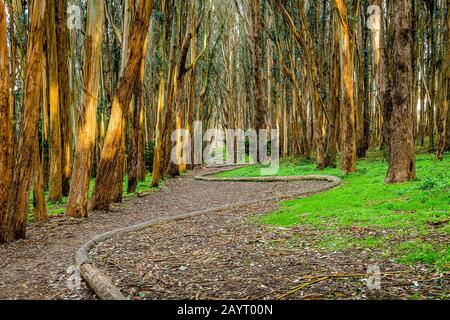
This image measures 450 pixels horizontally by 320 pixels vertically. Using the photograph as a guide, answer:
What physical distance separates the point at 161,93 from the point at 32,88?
10.4 meters

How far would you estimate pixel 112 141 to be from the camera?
32.1ft

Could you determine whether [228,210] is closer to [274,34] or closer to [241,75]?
[274,34]

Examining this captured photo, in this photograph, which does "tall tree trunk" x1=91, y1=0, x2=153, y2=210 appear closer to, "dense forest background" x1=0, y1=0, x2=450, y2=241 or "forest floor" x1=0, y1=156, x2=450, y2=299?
"dense forest background" x1=0, y1=0, x2=450, y2=241

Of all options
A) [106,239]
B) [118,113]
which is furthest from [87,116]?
[106,239]

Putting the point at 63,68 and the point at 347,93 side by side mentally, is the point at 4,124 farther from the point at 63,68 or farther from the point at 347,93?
the point at 347,93

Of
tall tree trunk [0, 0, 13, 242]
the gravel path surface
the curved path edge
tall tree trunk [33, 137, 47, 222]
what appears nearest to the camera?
the gravel path surface

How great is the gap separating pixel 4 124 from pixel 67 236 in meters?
2.25

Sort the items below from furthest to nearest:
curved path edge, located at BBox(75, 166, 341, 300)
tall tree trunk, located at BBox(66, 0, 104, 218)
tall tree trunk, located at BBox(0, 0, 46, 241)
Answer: tall tree trunk, located at BBox(66, 0, 104, 218) → tall tree trunk, located at BBox(0, 0, 46, 241) → curved path edge, located at BBox(75, 166, 341, 300)

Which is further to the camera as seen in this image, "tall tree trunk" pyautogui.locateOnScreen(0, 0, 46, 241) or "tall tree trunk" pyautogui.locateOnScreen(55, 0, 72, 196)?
"tall tree trunk" pyautogui.locateOnScreen(55, 0, 72, 196)

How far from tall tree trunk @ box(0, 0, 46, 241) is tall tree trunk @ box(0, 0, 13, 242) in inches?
4.6

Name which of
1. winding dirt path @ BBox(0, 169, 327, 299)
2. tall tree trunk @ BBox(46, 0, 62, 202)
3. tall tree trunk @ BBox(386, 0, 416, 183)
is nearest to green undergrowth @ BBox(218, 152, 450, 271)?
tall tree trunk @ BBox(386, 0, 416, 183)

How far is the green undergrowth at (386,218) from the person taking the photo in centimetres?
451

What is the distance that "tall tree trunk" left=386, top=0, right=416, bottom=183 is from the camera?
30.2 ft

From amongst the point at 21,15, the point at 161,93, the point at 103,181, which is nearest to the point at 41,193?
the point at 103,181
